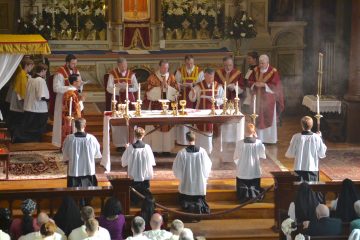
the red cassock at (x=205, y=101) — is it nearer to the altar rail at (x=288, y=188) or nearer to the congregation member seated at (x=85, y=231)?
the altar rail at (x=288, y=188)

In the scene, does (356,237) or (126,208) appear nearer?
(356,237)

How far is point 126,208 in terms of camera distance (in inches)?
618

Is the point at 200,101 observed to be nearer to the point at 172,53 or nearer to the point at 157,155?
the point at 157,155

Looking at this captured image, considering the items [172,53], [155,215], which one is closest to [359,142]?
[172,53]

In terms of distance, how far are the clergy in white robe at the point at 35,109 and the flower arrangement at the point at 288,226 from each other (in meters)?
8.14

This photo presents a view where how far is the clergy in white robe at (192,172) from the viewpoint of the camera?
16844 mm

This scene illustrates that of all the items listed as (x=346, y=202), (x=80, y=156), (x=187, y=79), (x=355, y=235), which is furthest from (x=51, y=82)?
(x=355, y=235)

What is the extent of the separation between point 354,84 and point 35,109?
6517 millimetres

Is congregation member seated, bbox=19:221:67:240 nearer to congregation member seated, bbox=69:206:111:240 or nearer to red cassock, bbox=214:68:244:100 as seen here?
congregation member seated, bbox=69:206:111:240

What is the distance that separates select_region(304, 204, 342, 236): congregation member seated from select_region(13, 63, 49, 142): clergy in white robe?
871 centimetres

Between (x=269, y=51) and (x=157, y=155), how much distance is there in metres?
6.73

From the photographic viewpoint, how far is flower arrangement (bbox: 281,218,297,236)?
1398 cm

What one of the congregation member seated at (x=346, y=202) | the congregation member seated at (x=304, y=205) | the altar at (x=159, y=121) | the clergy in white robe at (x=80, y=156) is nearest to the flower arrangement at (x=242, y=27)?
the altar at (x=159, y=121)

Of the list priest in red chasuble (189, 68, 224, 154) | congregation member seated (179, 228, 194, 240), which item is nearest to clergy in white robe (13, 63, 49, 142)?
priest in red chasuble (189, 68, 224, 154)
